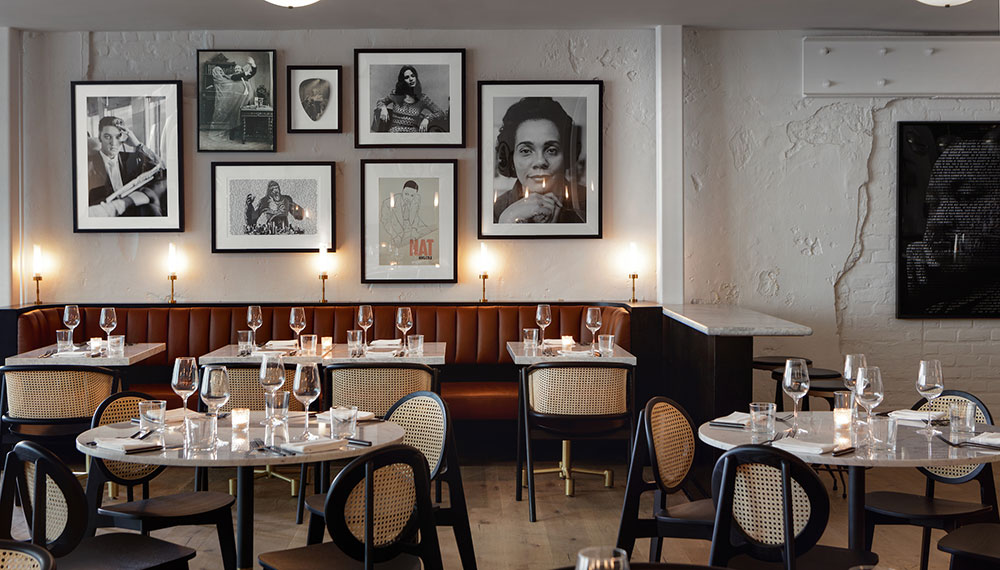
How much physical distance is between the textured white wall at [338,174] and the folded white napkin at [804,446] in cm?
380

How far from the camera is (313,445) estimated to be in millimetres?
2967

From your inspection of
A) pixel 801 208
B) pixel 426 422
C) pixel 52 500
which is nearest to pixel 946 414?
pixel 426 422

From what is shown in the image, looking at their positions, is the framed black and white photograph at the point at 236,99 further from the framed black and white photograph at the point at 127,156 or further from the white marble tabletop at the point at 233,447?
the white marble tabletop at the point at 233,447

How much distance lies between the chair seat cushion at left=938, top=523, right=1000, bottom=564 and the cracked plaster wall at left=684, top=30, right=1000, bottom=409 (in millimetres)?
3769

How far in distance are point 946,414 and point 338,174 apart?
4550 millimetres

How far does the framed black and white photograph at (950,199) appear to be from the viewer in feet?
22.1

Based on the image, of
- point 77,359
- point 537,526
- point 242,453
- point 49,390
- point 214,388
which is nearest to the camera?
point 242,453

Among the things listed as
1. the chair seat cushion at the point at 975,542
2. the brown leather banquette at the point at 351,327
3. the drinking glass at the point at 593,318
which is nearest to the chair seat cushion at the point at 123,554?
the chair seat cushion at the point at 975,542

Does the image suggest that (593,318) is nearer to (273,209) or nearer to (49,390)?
(273,209)

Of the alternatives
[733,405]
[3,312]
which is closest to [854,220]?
[733,405]

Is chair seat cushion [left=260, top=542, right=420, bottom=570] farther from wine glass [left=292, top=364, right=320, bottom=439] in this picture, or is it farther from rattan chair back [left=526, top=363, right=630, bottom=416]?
rattan chair back [left=526, top=363, right=630, bottom=416]

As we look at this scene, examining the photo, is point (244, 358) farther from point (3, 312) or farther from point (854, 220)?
point (854, 220)

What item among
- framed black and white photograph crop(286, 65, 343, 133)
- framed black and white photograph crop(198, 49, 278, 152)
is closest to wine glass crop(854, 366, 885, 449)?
framed black and white photograph crop(286, 65, 343, 133)

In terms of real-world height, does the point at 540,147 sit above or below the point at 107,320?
above
